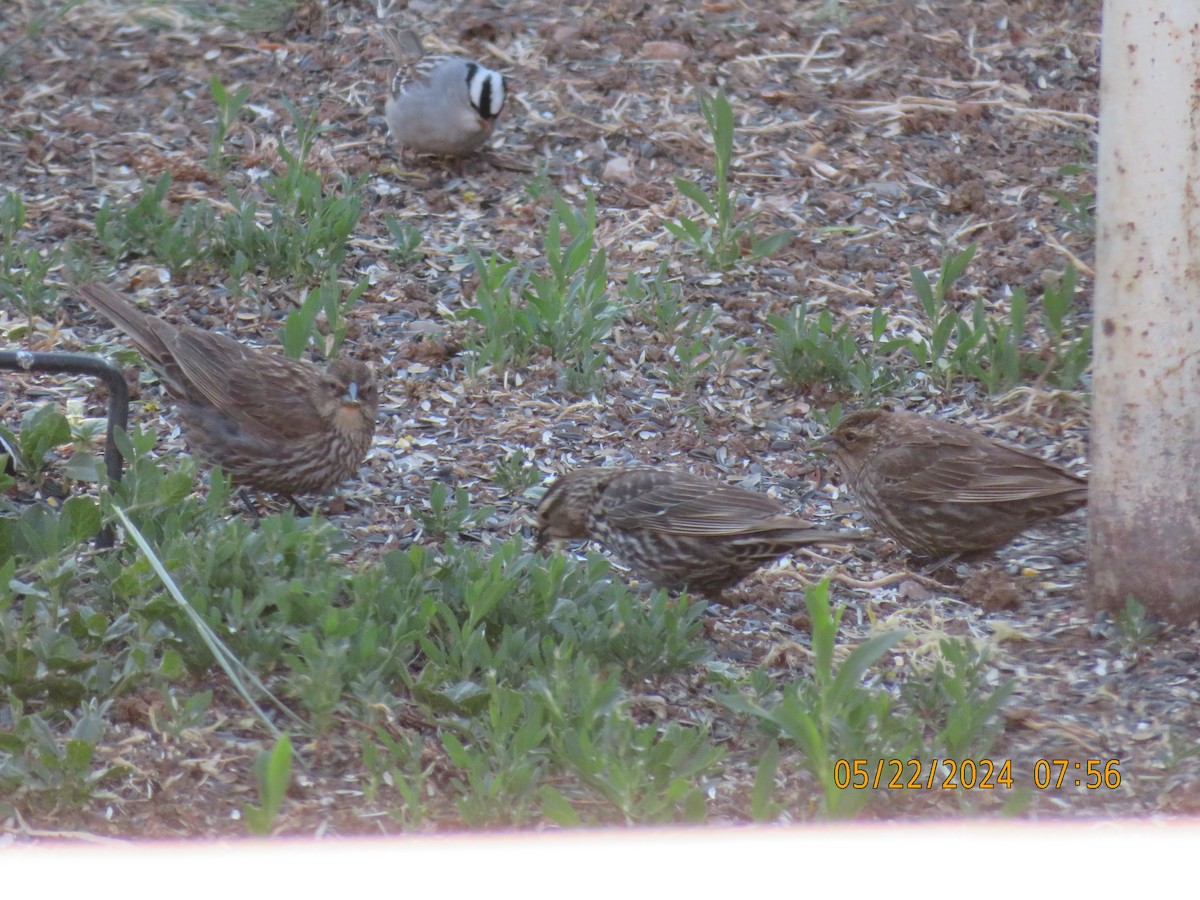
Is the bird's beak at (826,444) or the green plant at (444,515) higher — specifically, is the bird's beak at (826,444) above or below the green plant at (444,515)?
above

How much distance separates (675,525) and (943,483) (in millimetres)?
974

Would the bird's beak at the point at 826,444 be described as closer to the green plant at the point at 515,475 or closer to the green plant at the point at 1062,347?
the green plant at the point at 515,475

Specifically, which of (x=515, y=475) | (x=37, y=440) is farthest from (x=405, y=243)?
(x=37, y=440)

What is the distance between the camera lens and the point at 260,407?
553 cm

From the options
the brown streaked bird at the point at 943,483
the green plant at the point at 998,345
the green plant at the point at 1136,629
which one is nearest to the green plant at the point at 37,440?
the brown streaked bird at the point at 943,483

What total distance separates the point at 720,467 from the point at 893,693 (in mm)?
1536

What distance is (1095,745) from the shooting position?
168 inches

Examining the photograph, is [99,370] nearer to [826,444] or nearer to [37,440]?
[37,440]

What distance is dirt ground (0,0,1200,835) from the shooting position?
4684 millimetres

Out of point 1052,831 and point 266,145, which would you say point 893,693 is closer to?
point 1052,831

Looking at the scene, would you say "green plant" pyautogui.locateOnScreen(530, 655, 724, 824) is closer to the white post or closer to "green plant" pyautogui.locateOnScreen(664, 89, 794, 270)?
the white post

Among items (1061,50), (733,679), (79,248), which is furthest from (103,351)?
(1061,50)

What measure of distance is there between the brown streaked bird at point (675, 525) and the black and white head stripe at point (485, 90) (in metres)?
2.75

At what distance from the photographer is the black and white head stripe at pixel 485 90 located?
7.49m
